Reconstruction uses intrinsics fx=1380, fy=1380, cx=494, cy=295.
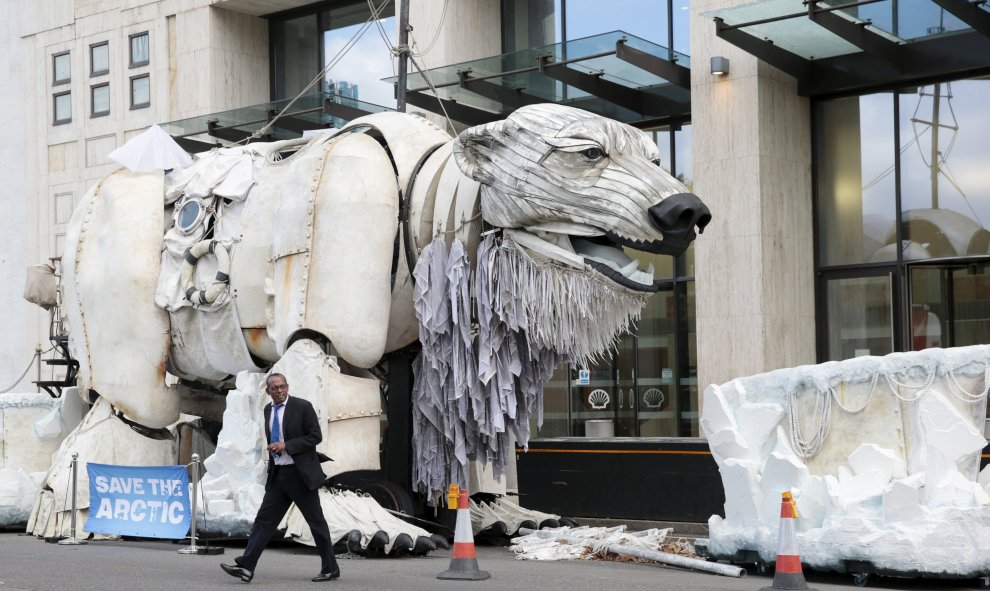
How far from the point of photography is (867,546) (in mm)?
9016

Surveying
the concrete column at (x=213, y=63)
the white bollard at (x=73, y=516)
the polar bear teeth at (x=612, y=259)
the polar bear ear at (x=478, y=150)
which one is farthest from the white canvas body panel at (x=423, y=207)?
the concrete column at (x=213, y=63)

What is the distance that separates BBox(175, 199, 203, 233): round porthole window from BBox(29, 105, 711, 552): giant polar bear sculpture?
28 mm

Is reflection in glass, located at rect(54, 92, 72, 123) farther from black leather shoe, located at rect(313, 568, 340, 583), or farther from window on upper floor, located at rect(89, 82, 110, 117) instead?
black leather shoe, located at rect(313, 568, 340, 583)

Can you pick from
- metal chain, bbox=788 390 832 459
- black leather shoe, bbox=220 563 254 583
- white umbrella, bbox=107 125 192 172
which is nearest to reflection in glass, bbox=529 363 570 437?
white umbrella, bbox=107 125 192 172

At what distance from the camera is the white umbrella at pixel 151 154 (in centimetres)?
1306

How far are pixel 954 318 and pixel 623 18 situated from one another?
260 inches

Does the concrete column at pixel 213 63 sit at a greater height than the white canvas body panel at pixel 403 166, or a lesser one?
greater

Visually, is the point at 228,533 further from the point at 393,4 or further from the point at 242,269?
the point at 393,4

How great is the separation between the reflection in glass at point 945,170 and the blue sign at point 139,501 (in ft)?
34.1

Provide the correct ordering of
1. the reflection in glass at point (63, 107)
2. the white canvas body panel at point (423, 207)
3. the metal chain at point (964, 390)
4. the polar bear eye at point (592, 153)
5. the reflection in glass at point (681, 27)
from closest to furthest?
the metal chain at point (964, 390) → the polar bear eye at point (592, 153) → the white canvas body panel at point (423, 207) → the reflection in glass at point (681, 27) → the reflection in glass at point (63, 107)

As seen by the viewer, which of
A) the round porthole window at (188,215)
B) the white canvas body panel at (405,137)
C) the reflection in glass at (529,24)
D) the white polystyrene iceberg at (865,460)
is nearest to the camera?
the white polystyrene iceberg at (865,460)

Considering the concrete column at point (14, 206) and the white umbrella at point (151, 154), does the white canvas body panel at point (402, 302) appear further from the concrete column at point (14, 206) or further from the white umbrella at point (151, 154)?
the concrete column at point (14, 206)

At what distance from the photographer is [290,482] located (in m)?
9.40

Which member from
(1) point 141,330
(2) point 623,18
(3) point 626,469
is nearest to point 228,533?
(1) point 141,330
